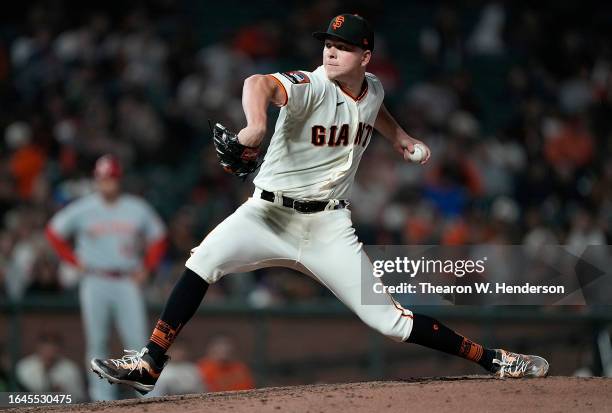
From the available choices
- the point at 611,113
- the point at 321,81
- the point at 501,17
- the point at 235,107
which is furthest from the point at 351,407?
the point at 501,17

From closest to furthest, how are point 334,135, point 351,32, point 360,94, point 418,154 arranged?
point 351,32 < point 334,135 < point 360,94 < point 418,154

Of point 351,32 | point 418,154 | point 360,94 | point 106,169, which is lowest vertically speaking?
point 106,169

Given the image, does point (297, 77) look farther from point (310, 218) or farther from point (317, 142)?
point (310, 218)

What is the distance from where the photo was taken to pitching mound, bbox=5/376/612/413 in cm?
520

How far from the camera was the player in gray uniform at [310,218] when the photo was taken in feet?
17.2

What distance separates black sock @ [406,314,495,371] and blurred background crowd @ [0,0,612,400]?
4.63 meters

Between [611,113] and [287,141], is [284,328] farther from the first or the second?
[611,113]

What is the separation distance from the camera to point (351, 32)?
17.2 ft

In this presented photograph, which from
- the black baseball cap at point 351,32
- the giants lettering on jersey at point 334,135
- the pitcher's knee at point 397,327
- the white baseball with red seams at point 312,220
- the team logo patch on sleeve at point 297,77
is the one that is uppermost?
the black baseball cap at point 351,32

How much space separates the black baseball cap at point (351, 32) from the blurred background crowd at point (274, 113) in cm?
512

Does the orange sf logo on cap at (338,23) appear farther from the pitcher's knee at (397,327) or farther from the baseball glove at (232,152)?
the pitcher's knee at (397,327)

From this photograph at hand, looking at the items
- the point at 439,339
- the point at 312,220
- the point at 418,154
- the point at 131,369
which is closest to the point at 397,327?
the point at 439,339

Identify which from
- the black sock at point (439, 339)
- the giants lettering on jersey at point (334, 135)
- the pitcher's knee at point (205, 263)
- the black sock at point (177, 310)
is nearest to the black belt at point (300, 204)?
the giants lettering on jersey at point (334, 135)

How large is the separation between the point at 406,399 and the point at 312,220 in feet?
3.39
